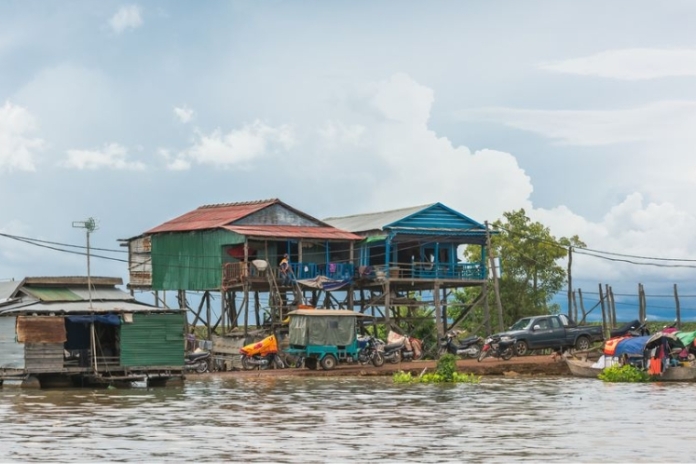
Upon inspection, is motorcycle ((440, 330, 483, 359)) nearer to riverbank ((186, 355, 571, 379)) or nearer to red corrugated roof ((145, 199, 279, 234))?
riverbank ((186, 355, 571, 379))

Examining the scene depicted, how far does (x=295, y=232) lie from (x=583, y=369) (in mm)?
15986

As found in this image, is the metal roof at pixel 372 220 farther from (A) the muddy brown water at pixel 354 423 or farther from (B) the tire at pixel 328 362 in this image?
(A) the muddy brown water at pixel 354 423

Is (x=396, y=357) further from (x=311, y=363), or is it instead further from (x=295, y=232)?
→ (x=295, y=232)

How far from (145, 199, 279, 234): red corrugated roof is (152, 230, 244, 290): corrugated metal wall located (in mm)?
293

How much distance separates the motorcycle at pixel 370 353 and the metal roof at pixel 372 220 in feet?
30.2

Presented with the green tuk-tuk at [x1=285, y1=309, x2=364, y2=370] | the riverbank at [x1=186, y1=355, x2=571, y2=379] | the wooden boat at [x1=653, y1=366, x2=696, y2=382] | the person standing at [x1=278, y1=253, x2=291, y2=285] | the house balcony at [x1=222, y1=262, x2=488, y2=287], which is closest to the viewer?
the wooden boat at [x1=653, y1=366, x2=696, y2=382]

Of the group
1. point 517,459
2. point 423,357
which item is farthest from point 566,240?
point 517,459

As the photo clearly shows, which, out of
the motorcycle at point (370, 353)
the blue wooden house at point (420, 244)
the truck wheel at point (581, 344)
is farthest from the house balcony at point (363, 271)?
the truck wheel at point (581, 344)

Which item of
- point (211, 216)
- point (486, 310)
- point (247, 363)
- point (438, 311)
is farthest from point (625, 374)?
point (211, 216)

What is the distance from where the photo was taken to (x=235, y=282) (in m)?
48.3

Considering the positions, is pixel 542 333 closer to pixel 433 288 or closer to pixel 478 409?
pixel 433 288

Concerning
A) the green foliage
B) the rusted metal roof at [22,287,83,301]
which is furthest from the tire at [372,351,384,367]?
the rusted metal roof at [22,287,83,301]

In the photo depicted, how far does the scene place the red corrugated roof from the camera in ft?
166

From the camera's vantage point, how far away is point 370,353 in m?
42.8
